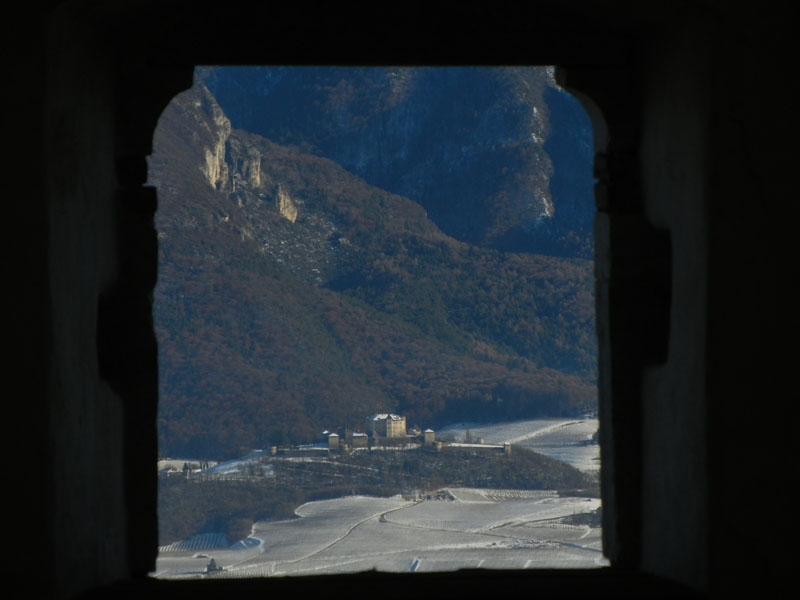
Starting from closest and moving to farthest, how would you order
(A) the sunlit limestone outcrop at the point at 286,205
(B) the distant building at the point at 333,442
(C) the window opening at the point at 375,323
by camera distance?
(C) the window opening at the point at 375,323 → (B) the distant building at the point at 333,442 → (A) the sunlit limestone outcrop at the point at 286,205

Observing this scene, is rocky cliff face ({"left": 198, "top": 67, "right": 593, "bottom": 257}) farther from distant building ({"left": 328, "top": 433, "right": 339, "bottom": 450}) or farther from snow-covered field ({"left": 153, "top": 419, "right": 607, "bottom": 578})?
distant building ({"left": 328, "top": 433, "right": 339, "bottom": 450})

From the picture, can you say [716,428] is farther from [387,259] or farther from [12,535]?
[387,259]

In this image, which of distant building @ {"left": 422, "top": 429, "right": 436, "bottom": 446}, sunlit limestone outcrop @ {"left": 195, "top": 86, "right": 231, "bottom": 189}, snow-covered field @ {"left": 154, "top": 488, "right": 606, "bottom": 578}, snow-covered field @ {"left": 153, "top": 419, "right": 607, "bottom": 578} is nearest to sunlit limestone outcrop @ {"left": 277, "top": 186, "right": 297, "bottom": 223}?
sunlit limestone outcrop @ {"left": 195, "top": 86, "right": 231, "bottom": 189}

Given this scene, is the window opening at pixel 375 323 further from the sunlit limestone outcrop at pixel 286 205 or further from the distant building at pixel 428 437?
the distant building at pixel 428 437

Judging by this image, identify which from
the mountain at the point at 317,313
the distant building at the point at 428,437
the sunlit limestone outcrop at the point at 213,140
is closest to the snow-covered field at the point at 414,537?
the distant building at the point at 428,437

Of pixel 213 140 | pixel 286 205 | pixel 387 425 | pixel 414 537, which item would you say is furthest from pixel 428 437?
pixel 286 205

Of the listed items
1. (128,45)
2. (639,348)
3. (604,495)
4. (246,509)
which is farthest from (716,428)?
(246,509)

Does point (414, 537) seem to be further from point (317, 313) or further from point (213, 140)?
point (213, 140)
